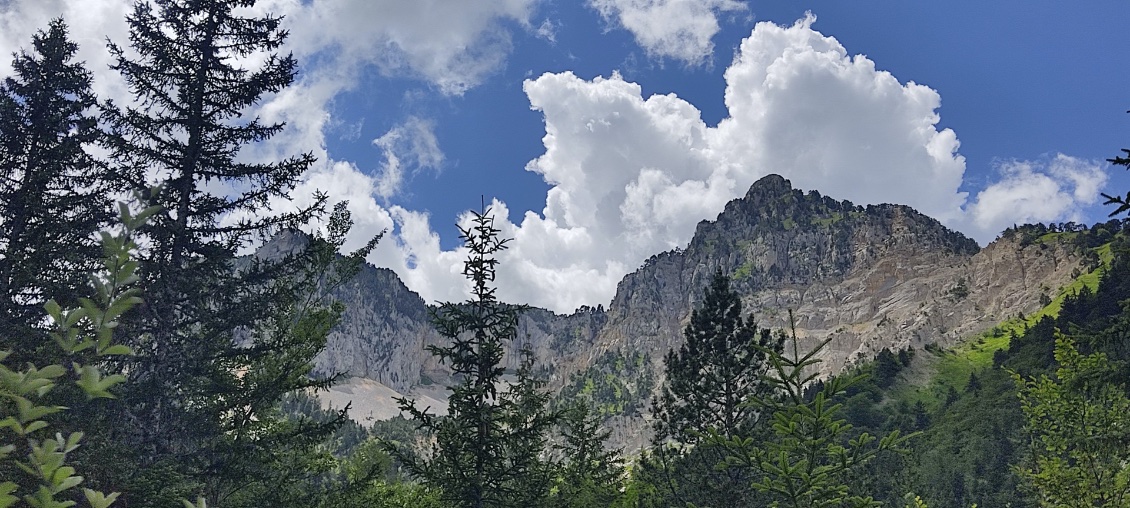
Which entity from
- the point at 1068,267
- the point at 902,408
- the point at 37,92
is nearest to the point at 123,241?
the point at 37,92

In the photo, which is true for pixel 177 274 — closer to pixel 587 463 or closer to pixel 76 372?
pixel 76 372

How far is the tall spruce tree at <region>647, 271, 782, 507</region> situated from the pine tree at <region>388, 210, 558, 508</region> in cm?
870

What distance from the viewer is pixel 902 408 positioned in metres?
127

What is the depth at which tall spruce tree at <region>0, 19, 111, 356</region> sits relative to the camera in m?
13.5

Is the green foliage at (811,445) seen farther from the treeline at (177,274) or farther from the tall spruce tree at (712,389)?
the tall spruce tree at (712,389)

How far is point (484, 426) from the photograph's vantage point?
15.4 meters

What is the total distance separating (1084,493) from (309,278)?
17.6 meters

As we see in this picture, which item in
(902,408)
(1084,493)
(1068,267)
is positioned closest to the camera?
(1084,493)

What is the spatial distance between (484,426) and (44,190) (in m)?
12.9

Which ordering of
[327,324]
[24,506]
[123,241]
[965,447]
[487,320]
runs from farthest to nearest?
[965,447] → [487,320] → [327,324] → [24,506] → [123,241]

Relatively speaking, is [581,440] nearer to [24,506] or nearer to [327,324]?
[327,324]

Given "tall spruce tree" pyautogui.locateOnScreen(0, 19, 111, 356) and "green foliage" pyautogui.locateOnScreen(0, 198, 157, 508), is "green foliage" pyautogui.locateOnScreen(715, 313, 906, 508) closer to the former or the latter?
"green foliage" pyautogui.locateOnScreen(0, 198, 157, 508)

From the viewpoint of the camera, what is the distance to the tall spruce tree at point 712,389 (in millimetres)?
22969

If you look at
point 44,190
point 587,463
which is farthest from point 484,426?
point 587,463
